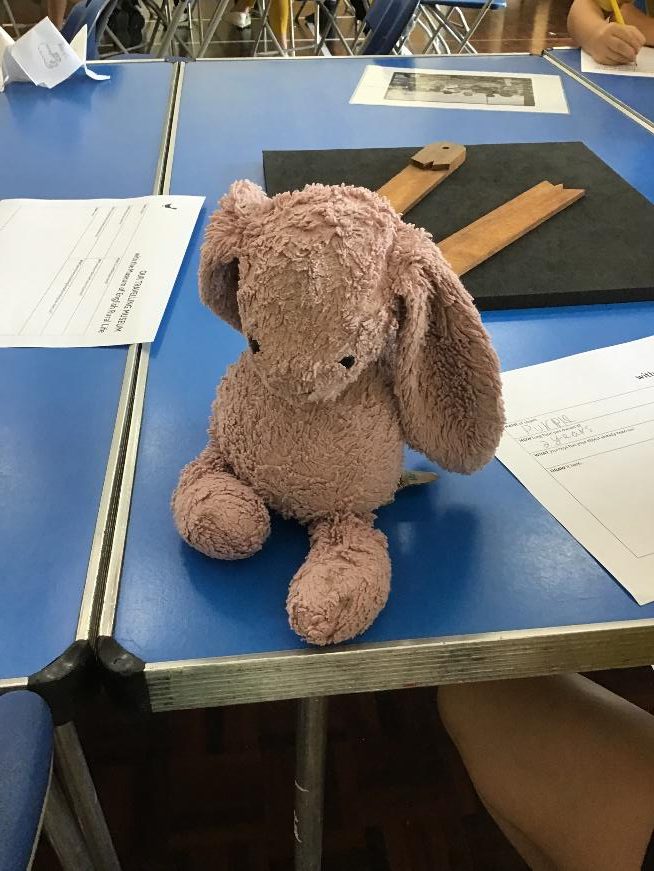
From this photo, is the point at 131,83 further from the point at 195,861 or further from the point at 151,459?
the point at 195,861

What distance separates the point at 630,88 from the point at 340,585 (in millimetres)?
1422

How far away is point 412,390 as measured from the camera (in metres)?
0.48

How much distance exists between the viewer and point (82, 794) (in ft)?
2.02

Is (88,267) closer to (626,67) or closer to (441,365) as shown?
(441,365)

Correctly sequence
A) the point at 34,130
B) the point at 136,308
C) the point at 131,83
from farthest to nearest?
the point at 131,83
the point at 34,130
the point at 136,308

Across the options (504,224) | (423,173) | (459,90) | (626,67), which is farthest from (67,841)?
(626,67)

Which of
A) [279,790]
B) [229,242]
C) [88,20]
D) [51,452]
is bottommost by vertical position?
[279,790]

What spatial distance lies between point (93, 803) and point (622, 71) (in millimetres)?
1660

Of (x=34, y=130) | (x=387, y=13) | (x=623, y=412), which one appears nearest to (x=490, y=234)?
(x=623, y=412)

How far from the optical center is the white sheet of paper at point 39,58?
145 centimetres

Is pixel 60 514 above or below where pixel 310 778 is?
above

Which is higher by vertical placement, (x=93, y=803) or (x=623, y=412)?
(x=623, y=412)

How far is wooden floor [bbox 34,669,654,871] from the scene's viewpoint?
0.99 metres

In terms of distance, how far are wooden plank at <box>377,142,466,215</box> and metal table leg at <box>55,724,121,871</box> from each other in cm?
71
